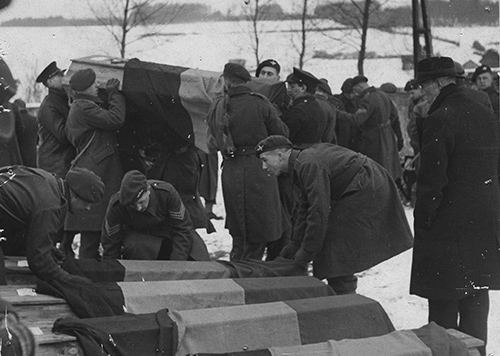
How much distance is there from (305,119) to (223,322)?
316 centimetres

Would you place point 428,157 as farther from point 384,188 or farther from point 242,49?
point 242,49

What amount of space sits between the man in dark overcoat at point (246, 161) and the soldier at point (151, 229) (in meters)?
0.93

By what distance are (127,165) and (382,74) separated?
675cm

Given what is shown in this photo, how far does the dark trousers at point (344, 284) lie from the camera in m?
4.98

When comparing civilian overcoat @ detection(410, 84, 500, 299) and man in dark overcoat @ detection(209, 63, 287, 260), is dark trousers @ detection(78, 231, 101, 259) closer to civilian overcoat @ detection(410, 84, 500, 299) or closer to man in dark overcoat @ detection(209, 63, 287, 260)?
man in dark overcoat @ detection(209, 63, 287, 260)

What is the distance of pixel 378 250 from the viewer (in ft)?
A: 16.4

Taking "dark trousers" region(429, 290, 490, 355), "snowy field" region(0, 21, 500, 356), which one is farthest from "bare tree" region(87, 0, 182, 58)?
"dark trousers" region(429, 290, 490, 355)

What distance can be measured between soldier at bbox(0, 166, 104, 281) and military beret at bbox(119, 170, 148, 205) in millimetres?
491

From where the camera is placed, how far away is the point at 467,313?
4.86 metres

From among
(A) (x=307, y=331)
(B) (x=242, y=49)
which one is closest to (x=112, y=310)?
(A) (x=307, y=331)

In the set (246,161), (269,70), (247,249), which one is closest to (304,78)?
(269,70)

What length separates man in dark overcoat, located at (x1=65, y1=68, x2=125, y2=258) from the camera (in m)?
6.19

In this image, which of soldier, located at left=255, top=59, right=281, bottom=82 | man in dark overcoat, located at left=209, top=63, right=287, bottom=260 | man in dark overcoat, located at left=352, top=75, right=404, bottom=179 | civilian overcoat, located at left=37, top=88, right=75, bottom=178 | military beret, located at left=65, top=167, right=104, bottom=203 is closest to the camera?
military beret, located at left=65, top=167, right=104, bottom=203

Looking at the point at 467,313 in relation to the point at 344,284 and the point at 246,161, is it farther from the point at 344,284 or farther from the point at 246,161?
the point at 246,161
